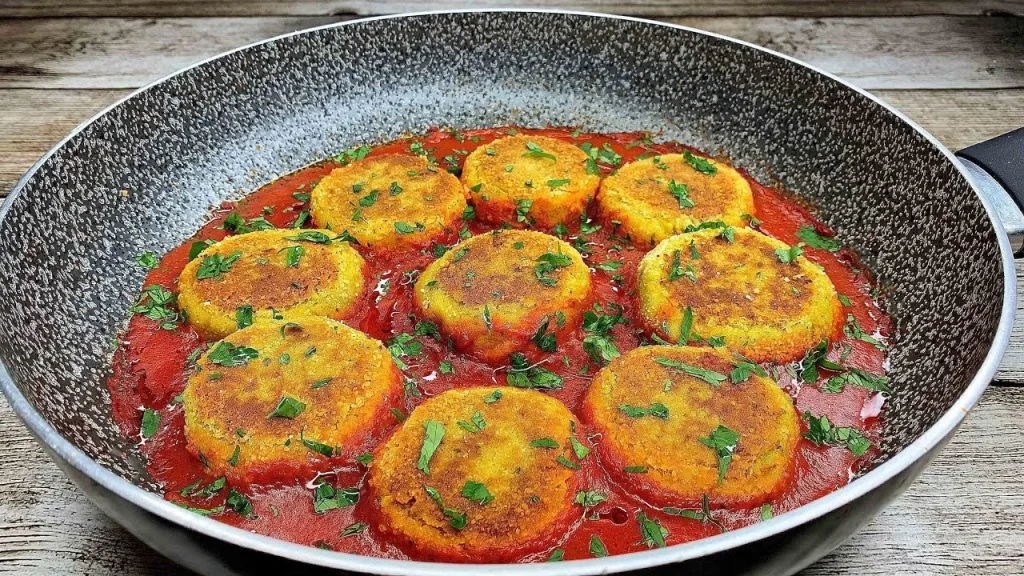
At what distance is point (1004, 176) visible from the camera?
2.23m

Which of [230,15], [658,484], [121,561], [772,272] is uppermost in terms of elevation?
[230,15]

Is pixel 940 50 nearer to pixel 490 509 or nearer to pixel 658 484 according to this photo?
pixel 658 484

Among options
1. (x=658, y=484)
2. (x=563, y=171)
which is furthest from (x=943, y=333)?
(x=563, y=171)

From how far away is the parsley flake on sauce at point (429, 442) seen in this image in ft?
5.69

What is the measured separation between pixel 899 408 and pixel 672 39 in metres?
1.77

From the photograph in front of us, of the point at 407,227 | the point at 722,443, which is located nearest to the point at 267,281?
the point at 407,227

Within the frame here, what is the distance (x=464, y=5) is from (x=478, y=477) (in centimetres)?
349

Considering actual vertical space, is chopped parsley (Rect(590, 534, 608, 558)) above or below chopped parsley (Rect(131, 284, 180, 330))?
below

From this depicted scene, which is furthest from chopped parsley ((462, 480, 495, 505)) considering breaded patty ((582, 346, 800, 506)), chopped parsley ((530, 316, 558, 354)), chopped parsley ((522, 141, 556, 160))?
chopped parsley ((522, 141, 556, 160))

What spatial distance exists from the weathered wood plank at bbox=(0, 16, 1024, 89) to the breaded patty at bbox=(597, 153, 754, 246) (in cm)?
157

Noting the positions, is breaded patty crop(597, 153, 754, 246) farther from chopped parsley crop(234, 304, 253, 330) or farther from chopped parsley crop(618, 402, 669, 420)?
chopped parsley crop(234, 304, 253, 330)

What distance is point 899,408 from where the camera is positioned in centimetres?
203

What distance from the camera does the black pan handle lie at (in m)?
2.15

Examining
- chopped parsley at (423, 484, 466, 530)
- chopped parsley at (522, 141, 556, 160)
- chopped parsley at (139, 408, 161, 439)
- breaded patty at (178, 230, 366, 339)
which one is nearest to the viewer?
chopped parsley at (423, 484, 466, 530)
